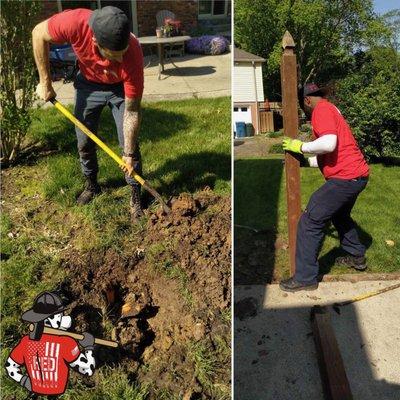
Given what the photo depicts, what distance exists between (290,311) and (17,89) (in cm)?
303

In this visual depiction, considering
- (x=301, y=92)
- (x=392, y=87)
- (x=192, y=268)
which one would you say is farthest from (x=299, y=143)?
(x=392, y=87)

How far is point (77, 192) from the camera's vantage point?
3.49 metres

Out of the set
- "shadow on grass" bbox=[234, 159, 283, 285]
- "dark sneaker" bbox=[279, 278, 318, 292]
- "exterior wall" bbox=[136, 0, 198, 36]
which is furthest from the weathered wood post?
"exterior wall" bbox=[136, 0, 198, 36]

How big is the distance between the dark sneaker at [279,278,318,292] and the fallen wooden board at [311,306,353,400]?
11.8 inches

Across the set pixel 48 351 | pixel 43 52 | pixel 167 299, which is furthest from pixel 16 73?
pixel 48 351

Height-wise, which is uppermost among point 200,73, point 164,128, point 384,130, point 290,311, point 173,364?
point 200,73

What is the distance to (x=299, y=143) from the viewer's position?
3.21 meters

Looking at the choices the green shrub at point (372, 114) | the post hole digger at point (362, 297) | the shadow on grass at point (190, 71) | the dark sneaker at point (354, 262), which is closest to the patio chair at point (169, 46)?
the shadow on grass at point (190, 71)

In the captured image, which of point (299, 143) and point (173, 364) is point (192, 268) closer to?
point (173, 364)

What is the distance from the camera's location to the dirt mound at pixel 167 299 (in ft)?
7.32

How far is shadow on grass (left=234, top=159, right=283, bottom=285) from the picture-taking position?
160 inches

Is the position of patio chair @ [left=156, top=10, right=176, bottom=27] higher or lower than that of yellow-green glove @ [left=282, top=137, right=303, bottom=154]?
higher

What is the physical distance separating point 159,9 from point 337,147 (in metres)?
3.58

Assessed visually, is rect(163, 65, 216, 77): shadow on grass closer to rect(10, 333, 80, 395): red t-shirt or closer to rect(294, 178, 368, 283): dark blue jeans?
rect(294, 178, 368, 283): dark blue jeans
